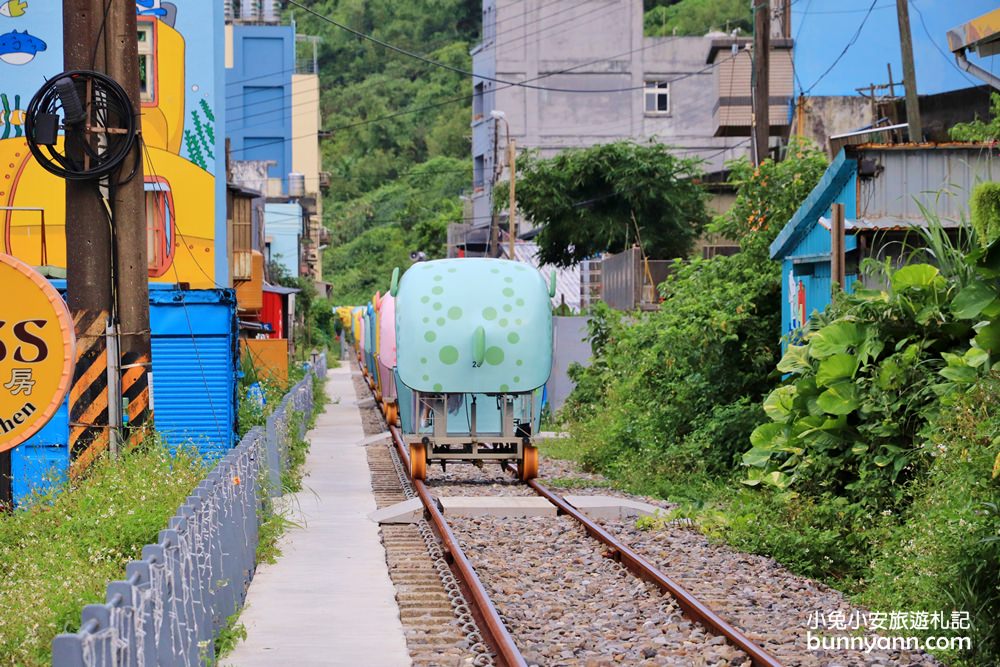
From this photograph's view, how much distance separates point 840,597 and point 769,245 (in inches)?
383

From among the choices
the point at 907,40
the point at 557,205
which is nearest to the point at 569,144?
the point at 557,205

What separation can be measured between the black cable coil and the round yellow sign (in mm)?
4331

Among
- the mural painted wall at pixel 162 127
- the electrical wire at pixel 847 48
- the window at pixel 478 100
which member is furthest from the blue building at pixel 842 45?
the window at pixel 478 100

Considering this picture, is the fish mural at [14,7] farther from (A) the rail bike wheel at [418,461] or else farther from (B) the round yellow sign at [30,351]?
(B) the round yellow sign at [30,351]

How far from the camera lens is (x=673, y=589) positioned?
35.5ft

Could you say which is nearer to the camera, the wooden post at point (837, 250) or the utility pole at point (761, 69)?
the wooden post at point (837, 250)

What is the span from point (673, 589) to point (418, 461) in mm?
9111

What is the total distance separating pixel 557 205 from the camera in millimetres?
40750

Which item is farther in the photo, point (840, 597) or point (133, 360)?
point (133, 360)

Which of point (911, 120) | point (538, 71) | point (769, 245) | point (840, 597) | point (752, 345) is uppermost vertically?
point (538, 71)

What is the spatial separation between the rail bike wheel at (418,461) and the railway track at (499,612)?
3697mm

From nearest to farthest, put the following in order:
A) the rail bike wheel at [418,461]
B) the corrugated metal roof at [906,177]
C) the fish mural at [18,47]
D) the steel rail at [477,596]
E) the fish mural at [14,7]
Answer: the steel rail at [477,596], the corrugated metal roof at [906,177], the rail bike wheel at [418,461], the fish mural at [14,7], the fish mural at [18,47]

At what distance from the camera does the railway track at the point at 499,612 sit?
29.8ft

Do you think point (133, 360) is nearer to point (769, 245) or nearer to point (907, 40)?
point (769, 245)
